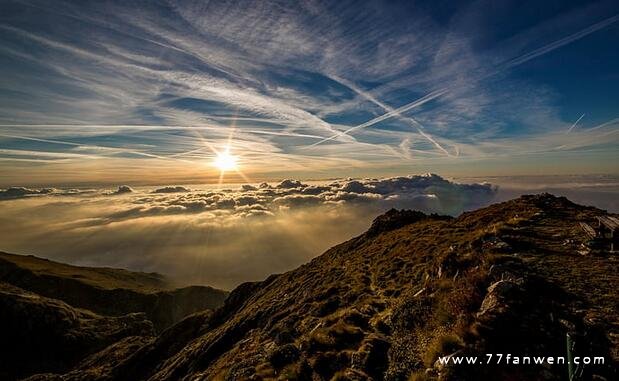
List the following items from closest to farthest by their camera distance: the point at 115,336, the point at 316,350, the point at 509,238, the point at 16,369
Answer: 1. the point at 316,350
2. the point at 509,238
3. the point at 16,369
4. the point at 115,336

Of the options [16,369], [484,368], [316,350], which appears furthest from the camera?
[16,369]

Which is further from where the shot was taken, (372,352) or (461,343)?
(372,352)

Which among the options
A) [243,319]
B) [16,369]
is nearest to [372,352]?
[243,319]

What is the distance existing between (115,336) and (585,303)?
171655 millimetres

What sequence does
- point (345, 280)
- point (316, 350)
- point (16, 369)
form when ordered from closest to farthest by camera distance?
1. point (316, 350)
2. point (345, 280)
3. point (16, 369)

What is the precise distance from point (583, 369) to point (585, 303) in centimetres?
480

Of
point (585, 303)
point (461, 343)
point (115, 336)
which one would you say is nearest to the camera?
point (461, 343)

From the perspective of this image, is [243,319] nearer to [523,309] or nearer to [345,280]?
[345,280]

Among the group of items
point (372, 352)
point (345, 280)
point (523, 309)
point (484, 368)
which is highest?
point (523, 309)

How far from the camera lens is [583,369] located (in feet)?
35.9

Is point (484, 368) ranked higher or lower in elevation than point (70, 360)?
higher

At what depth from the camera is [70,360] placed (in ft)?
411

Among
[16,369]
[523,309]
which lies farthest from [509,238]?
[16,369]

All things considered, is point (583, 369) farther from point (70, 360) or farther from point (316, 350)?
point (70, 360)
